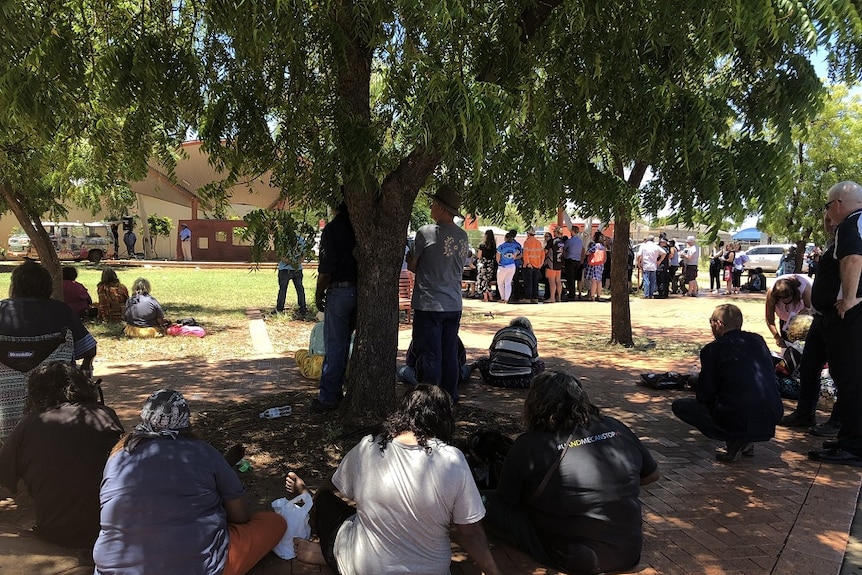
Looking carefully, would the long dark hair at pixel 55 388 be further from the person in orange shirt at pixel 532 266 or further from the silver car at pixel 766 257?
the silver car at pixel 766 257

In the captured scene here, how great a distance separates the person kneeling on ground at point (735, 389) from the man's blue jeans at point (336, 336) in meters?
2.58

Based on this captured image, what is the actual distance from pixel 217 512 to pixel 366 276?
2186mm

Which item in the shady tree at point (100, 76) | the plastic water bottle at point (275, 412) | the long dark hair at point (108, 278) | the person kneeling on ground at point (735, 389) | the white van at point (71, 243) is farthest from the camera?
the white van at point (71, 243)

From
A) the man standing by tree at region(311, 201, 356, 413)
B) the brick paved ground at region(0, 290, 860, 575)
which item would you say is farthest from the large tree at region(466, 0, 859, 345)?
the brick paved ground at region(0, 290, 860, 575)

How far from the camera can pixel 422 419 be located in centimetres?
246

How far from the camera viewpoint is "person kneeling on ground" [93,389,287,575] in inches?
90.8

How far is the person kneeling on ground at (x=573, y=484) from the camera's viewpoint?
2703 mm

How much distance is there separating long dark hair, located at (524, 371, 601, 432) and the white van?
29.9 meters

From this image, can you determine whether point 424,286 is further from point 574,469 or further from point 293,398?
point 574,469

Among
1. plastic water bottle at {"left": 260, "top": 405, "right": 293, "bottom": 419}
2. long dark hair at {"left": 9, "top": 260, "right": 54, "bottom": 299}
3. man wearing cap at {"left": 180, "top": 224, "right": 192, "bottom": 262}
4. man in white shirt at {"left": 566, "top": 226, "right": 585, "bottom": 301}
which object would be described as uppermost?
man wearing cap at {"left": 180, "top": 224, "right": 192, "bottom": 262}

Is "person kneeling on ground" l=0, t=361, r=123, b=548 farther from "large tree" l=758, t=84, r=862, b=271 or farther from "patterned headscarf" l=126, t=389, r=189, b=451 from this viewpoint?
"large tree" l=758, t=84, r=862, b=271

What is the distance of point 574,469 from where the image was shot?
2699 mm

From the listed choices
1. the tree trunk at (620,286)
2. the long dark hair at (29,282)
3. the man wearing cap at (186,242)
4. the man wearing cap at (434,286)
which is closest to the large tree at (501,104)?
the man wearing cap at (434,286)

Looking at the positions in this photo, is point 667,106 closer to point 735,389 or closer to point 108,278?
point 735,389
